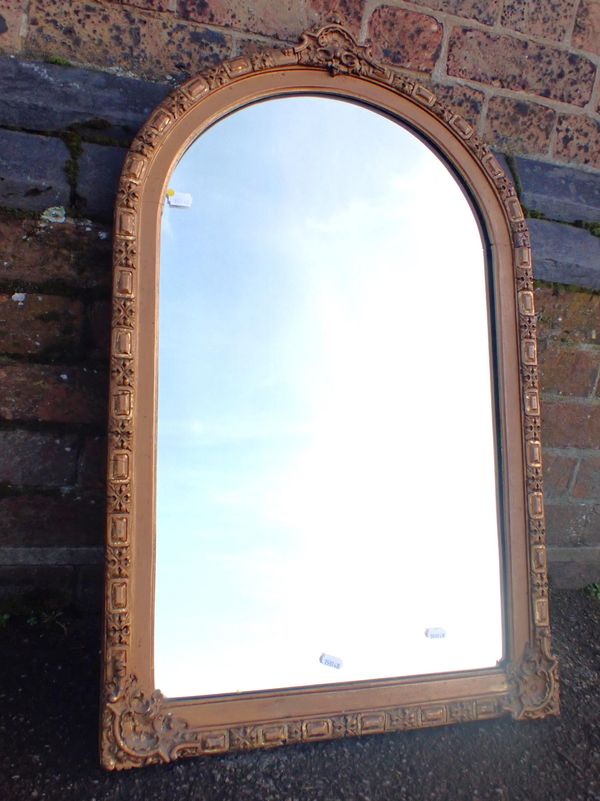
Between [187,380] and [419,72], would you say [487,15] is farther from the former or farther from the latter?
[187,380]

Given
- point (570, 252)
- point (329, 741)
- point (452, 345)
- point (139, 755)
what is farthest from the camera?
point (570, 252)

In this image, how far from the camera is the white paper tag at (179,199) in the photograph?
1371 millimetres

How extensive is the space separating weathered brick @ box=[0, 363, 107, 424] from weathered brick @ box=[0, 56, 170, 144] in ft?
1.85

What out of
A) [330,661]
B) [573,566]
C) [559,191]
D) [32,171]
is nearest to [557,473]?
[573,566]

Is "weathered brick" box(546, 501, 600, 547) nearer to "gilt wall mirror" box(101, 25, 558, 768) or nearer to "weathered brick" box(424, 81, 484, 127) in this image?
"gilt wall mirror" box(101, 25, 558, 768)

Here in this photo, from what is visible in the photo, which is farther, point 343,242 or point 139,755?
point 343,242

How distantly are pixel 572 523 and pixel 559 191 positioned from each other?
0.98 meters

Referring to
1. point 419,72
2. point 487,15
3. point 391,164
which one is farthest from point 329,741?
point 487,15

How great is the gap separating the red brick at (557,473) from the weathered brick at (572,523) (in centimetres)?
4

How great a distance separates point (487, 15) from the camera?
5.86ft

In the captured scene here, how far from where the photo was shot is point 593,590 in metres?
1.92

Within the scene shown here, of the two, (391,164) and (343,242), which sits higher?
(391,164)

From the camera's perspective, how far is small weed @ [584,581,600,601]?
1900 mm

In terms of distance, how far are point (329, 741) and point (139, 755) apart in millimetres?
366
